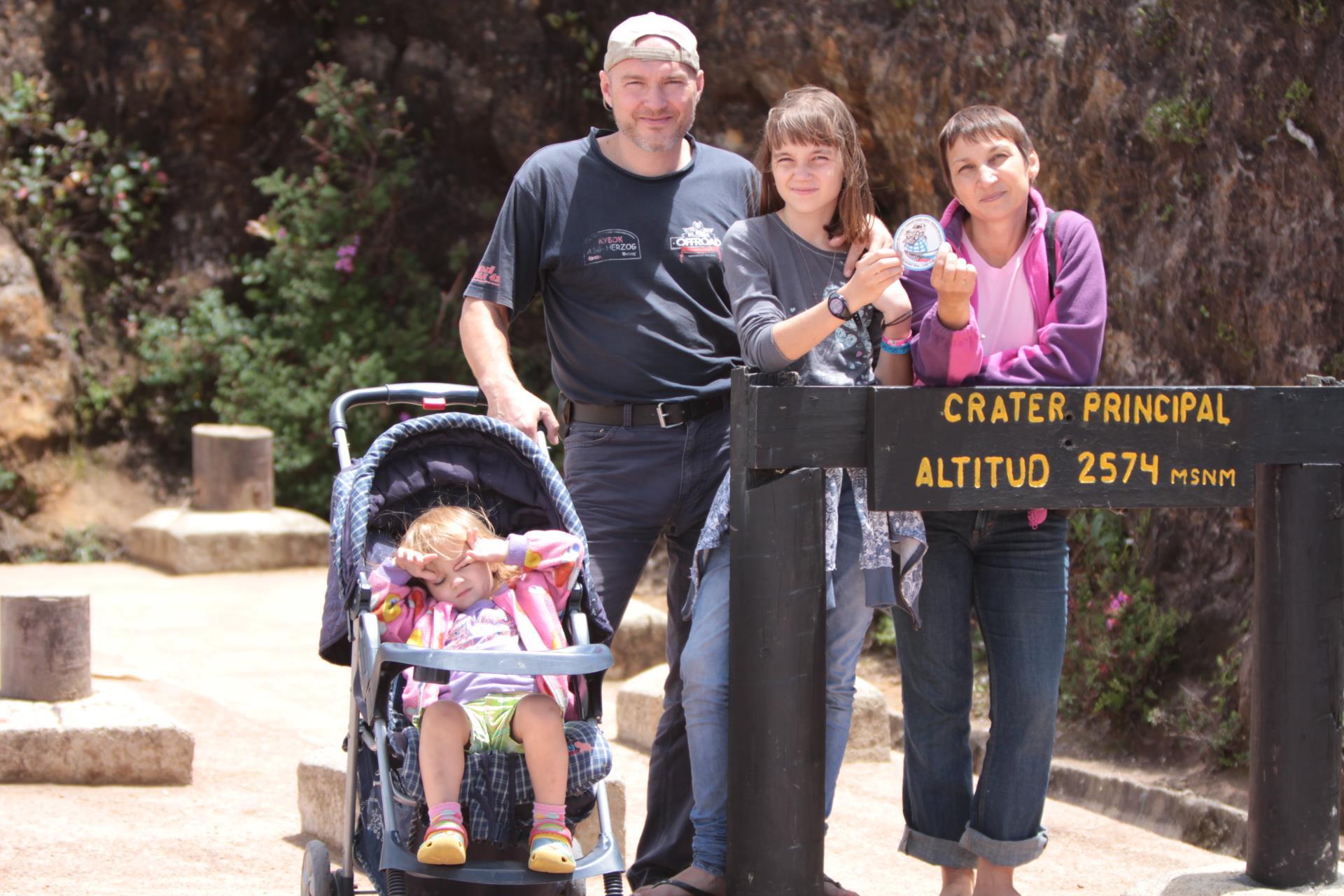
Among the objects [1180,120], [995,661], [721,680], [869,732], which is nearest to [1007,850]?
[995,661]

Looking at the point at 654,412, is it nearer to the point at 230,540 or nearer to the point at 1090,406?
the point at 1090,406

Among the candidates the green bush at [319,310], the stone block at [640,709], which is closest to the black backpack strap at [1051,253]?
the stone block at [640,709]

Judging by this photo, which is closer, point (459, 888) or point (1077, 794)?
point (459, 888)

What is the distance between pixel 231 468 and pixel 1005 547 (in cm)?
816

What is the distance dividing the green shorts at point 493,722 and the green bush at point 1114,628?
3.90 m

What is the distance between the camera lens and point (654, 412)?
377cm

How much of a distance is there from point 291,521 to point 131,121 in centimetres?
383

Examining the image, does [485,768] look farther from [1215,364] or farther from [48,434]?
[48,434]

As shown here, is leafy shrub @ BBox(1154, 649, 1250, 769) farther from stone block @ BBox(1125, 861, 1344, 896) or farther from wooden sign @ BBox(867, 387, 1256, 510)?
wooden sign @ BBox(867, 387, 1256, 510)

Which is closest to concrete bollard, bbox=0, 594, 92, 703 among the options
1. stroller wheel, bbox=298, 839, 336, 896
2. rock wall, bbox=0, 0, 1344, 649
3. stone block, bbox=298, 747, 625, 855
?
stone block, bbox=298, 747, 625, 855

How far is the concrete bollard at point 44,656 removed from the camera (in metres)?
5.53

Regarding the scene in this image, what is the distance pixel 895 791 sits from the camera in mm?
5695

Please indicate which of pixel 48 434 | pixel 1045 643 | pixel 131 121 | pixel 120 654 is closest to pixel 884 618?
pixel 120 654

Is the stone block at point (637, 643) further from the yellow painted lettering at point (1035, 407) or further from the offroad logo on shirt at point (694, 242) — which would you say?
the yellow painted lettering at point (1035, 407)
